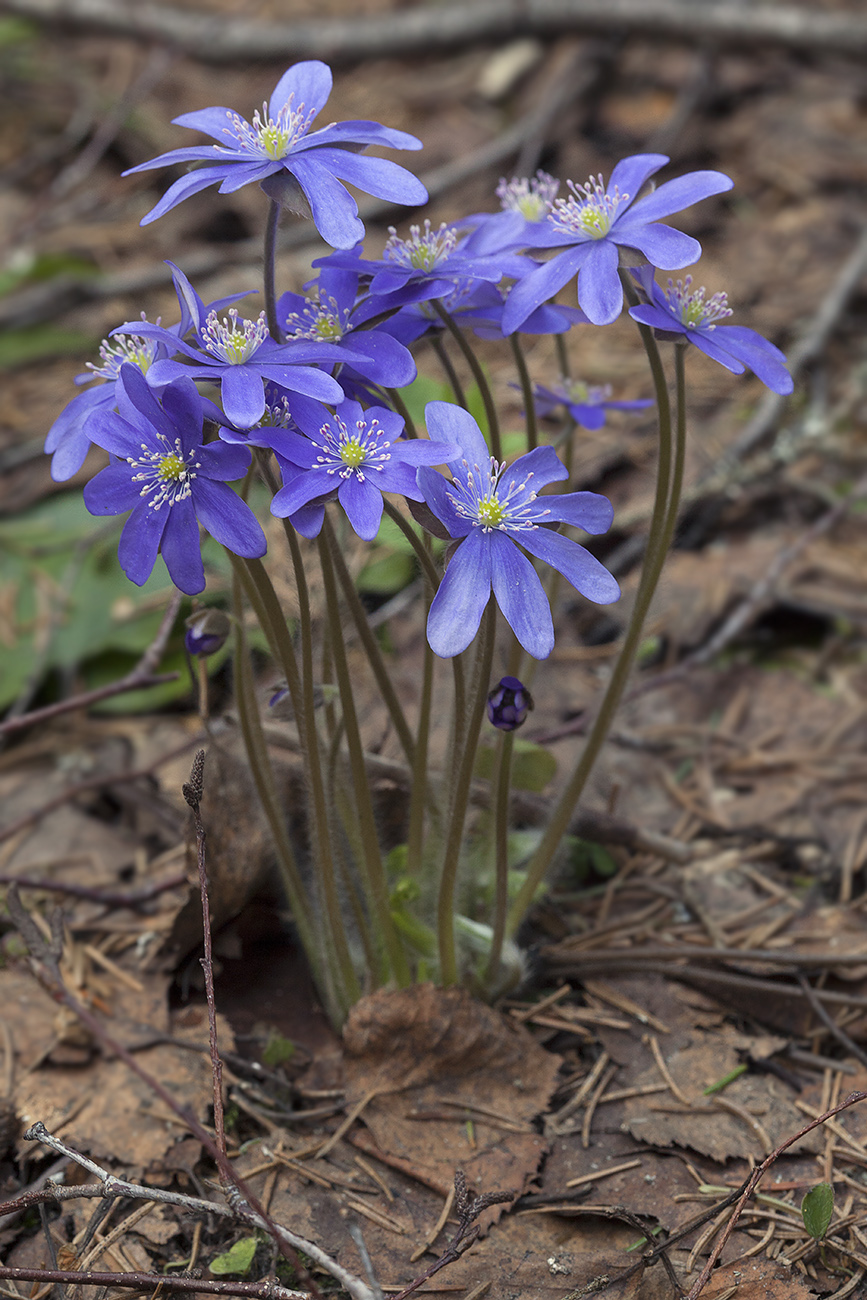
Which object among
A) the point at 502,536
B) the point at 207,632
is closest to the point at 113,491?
the point at 207,632

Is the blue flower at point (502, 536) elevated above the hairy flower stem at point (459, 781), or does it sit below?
above

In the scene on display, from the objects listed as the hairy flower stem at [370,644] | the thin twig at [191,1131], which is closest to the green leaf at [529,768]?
the hairy flower stem at [370,644]

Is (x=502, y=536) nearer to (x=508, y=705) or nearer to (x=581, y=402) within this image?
(x=508, y=705)

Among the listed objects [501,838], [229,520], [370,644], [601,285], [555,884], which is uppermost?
[601,285]

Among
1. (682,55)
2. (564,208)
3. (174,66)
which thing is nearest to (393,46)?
(174,66)

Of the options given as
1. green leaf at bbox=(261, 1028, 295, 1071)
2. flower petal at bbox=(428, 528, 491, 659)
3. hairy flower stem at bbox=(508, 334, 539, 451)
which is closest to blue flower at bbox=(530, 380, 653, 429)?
hairy flower stem at bbox=(508, 334, 539, 451)

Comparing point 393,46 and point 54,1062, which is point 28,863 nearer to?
point 54,1062

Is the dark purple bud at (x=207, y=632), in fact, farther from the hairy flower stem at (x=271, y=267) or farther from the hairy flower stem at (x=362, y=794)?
the hairy flower stem at (x=271, y=267)
